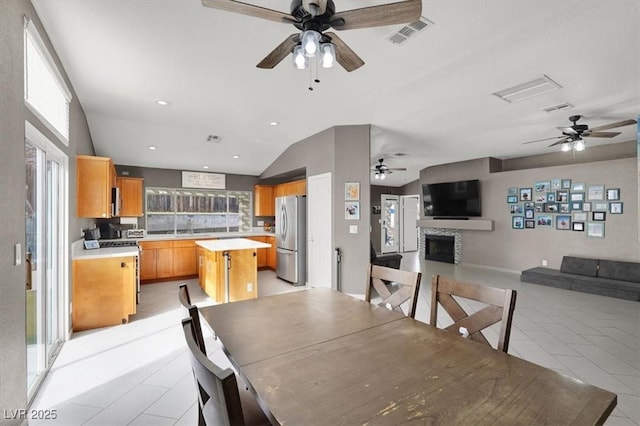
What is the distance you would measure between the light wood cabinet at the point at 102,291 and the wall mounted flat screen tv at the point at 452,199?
717 centimetres

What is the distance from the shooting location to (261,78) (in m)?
3.17

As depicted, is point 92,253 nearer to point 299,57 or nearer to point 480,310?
point 299,57

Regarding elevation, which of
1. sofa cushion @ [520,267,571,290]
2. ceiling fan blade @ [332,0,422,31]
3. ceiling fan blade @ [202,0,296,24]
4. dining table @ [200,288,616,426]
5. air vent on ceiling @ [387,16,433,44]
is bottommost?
sofa cushion @ [520,267,571,290]

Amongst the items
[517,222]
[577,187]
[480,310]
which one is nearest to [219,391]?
[480,310]

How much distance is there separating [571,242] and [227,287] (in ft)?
22.2

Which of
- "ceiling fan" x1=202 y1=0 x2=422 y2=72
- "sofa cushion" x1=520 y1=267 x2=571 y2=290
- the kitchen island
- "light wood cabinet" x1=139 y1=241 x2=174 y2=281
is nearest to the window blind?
"ceiling fan" x1=202 y1=0 x2=422 y2=72

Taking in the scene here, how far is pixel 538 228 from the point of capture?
20.4ft

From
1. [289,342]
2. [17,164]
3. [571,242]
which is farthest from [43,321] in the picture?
[571,242]

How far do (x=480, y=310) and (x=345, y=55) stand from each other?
6.12ft

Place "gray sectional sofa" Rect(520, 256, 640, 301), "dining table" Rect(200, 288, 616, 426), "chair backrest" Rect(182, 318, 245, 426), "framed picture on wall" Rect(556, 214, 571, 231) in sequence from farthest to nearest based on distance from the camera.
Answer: "framed picture on wall" Rect(556, 214, 571, 231) → "gray sectional sofa" Rect(520, 256, 640, 301) → "dining table" Rect(200, 288, 616, 426) → "chair backrest" Rect(182, 318, 245, 426)

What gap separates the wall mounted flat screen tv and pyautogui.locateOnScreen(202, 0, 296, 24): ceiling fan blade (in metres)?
6.76

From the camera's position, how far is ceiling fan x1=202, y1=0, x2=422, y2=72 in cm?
156

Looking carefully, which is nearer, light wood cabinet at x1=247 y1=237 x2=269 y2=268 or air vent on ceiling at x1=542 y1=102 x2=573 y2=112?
air vent on ceiling at x1=542 y1=102 x2=573 y2=112

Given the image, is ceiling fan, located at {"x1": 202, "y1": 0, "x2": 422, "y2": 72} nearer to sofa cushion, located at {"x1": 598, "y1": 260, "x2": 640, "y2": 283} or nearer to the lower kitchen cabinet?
the lower kitchen cabinet
